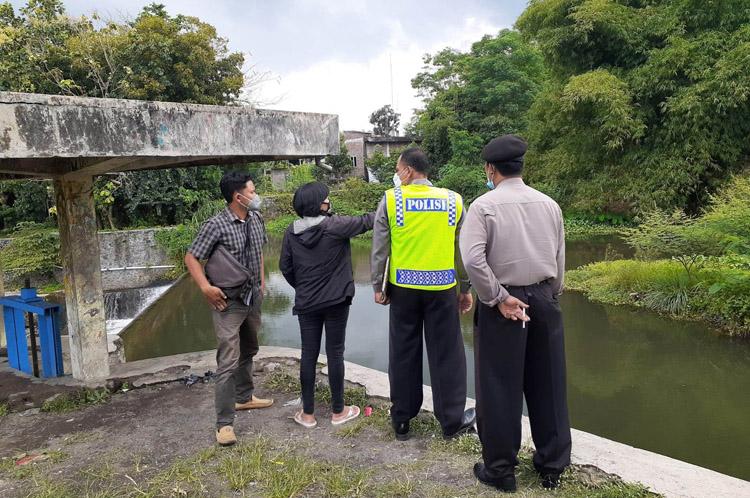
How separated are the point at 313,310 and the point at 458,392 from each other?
0.92m

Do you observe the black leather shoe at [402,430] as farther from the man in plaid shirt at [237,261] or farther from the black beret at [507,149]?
the black beret at [507,149]

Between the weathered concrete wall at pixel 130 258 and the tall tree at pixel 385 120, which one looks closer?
the weathered concrete wall at pixel 130 258

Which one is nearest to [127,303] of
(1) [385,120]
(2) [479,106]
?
A: (2) [479,106]

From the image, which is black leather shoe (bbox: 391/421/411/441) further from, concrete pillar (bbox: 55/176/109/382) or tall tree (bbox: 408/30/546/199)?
tall tree (bbox: 408/30/546/199)

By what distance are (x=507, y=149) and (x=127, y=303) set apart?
34.3 feet

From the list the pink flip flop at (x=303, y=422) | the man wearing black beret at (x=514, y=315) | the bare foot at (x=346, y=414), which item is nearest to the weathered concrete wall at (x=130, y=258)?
the pink flip flop at (x=303, y=422)

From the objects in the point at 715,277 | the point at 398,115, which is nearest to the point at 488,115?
the point at 715,277

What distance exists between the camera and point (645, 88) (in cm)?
1416

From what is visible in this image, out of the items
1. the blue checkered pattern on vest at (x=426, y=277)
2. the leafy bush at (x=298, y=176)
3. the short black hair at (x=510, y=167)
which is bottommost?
the blue checkered pattern on vest at (x=426, y=277)

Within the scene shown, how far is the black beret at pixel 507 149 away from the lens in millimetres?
2412

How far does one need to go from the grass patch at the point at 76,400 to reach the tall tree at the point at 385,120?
1728 inches

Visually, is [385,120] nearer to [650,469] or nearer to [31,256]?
[31,256]

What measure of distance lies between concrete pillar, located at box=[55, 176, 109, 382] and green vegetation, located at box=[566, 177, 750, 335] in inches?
269

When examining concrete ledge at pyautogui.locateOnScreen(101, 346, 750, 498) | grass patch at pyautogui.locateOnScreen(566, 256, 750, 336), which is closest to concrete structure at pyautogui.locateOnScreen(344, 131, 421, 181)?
grass patch at pyautogui.locateOnScreen(566, 256, 750, 336)
